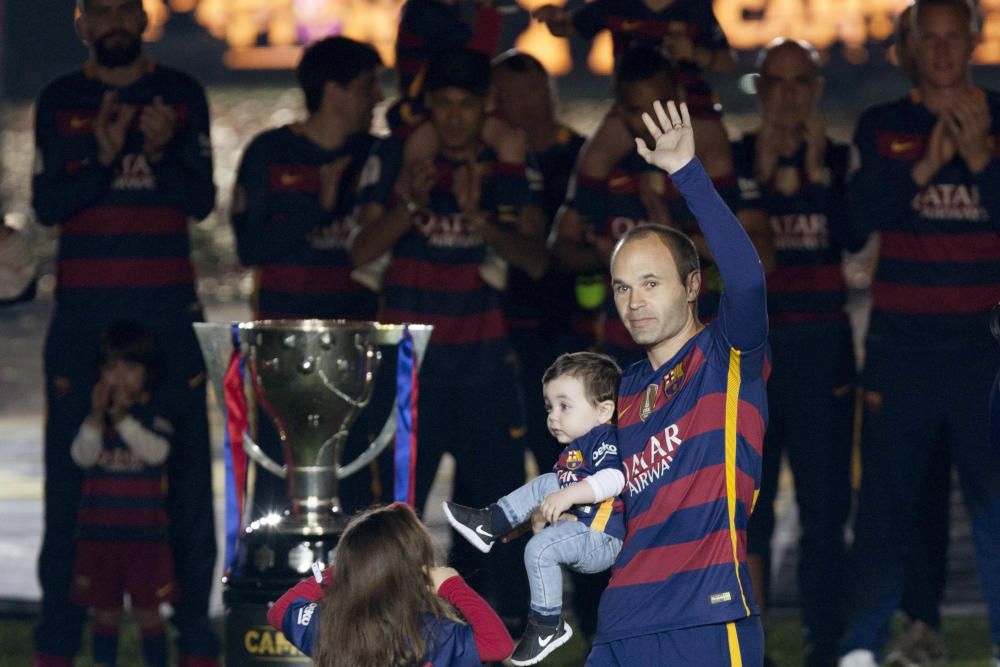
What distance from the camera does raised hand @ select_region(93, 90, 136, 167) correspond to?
6.65m

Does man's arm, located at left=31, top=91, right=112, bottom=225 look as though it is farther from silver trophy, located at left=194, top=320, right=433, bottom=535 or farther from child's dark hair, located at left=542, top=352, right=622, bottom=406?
child's dark hair, located at left=542, top=352, right=622, bottom=406

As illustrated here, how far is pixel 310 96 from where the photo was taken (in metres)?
7.02

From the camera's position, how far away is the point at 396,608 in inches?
169

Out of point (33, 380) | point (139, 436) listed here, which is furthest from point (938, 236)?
point (33, 380)

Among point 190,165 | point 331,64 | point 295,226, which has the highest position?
point 331,64

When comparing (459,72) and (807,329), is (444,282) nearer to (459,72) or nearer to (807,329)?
(459,72)

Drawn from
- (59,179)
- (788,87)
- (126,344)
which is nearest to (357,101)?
(59,179)

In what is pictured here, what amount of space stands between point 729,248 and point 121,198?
312 centimetres

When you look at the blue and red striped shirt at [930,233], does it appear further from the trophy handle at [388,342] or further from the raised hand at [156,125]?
the raised hand at [156,125]

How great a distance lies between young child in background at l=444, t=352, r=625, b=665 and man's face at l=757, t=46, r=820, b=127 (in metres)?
2.43

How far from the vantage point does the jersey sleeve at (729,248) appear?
4.19 metres

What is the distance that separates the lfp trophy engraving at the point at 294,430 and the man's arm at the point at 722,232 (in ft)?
4.59

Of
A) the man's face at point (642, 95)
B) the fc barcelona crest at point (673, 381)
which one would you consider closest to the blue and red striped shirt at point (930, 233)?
the man's face at point (642, 95)

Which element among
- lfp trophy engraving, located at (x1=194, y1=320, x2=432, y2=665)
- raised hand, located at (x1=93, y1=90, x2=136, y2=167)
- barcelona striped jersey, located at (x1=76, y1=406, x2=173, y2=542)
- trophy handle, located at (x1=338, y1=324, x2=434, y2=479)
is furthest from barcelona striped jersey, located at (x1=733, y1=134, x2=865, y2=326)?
barcelona striped jersey, located at (x1=76, y1=406, x2=173, y2=542)
